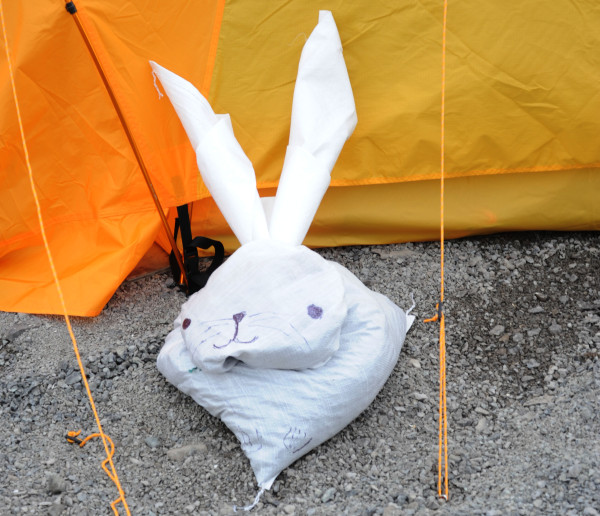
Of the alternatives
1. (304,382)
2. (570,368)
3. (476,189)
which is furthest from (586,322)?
(304,382)

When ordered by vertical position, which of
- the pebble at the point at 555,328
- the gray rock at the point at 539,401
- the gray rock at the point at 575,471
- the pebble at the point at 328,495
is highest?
the pebble at the point at 328,495

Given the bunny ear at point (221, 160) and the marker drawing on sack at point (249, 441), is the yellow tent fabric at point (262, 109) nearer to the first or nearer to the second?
the bunny ear at point (221, 160)

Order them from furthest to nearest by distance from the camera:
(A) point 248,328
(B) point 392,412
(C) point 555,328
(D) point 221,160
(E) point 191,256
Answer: (E) point 191,256 < (C) point 555,328 < (D) point 221,160 < (B) point 392,412 < (A) point 248,328

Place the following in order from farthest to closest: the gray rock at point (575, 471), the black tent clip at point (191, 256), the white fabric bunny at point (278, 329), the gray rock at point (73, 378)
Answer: the black tent clip at point (191, 256)
the gray rock at point (73, 378)
the white fabric bunny at point (278, 329)
the gray rock at point (575, 471)

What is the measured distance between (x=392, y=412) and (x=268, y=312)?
1.17 ft

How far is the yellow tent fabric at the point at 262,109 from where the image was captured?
1922 millimetres

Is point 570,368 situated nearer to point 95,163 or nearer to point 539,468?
point 539,468

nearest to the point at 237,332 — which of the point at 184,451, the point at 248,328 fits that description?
the point at 248,328

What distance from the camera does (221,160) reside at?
1832 millimetres

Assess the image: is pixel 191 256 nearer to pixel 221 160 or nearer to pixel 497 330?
pixel 221 160

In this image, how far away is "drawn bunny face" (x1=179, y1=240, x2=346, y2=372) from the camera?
1577 millimetres

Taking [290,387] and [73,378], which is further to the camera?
[73,378]

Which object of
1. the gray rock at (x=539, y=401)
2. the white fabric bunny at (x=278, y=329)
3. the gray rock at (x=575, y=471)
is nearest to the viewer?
the gray rock at (x=575, y=471)

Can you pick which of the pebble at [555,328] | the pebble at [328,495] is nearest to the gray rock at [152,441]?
the pebble at [328,495]
